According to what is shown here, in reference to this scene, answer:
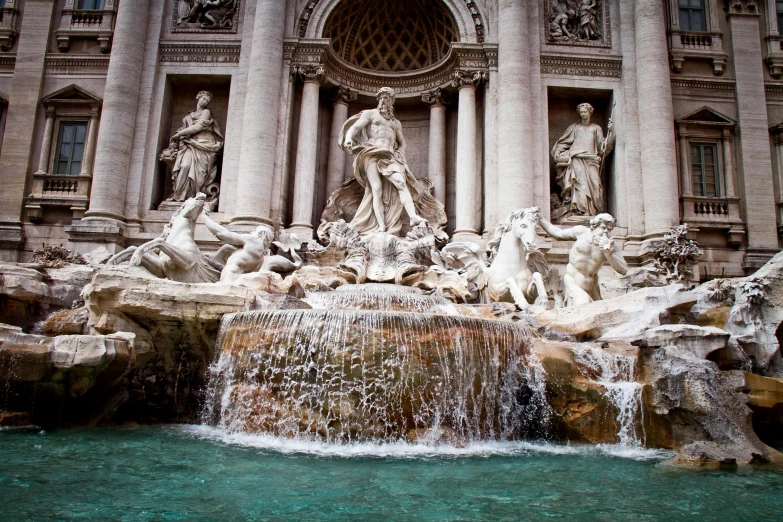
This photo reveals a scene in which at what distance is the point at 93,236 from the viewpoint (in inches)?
553

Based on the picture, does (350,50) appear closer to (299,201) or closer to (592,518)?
(299,201)

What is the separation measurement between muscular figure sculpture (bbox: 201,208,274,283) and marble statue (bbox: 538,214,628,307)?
5.78 metres

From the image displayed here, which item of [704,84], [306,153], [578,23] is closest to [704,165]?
[704,84]

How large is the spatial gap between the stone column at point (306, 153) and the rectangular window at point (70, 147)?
5.84 m

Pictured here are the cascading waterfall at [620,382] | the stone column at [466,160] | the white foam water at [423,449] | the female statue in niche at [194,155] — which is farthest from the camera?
the female statue in niche at [194,155]

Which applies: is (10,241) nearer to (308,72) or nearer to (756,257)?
(308,72)

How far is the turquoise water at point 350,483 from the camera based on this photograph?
4328 mm

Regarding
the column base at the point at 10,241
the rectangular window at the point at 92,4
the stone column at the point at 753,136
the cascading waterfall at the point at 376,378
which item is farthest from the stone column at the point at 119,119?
the stone column at the point at 753,136

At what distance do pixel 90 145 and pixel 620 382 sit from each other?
14216mm

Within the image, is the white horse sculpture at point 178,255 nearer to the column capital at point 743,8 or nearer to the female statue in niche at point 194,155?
the female statue in niche at point 194,155

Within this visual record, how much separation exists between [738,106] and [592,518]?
15.1 m

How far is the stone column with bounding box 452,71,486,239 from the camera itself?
14630 mm

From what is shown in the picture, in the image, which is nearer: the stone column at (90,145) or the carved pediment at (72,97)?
the stone column at (90,145)

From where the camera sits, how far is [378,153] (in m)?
14.2
